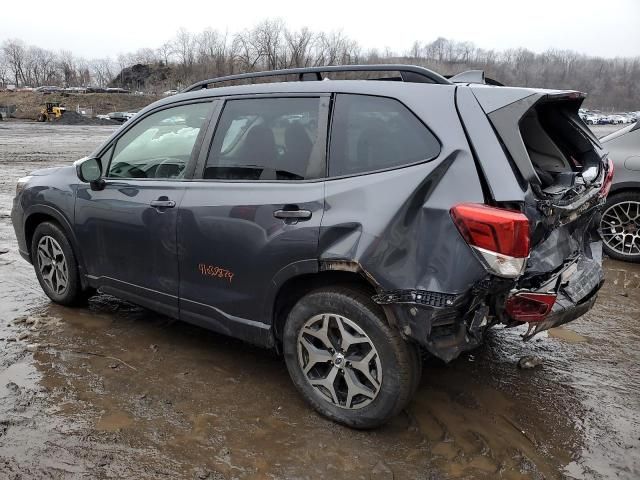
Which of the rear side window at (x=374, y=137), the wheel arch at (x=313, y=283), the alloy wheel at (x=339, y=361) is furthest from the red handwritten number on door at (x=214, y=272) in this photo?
the rear side window at (x=374, y=137)

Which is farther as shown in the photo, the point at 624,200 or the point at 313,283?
the point at 624,200

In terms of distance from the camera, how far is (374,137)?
2.86m

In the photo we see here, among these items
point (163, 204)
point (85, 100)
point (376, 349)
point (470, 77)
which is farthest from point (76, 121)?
point (376, 349)

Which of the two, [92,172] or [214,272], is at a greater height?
[92,172]

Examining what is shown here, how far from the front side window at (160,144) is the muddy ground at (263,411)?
1268 mm

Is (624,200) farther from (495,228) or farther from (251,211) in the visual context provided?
(251,211)

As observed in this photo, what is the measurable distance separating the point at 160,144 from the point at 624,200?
199 inches

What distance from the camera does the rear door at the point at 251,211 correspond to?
2.93m

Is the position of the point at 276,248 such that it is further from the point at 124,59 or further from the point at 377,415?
the point at 124,59

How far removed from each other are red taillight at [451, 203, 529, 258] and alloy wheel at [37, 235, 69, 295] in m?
3.33

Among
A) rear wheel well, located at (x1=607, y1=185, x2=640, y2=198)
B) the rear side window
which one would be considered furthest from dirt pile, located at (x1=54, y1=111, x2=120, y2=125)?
the rear side window

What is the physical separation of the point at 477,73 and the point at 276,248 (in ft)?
5.46

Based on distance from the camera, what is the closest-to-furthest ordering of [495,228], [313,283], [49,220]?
[495,228], [313,283], [49,220]

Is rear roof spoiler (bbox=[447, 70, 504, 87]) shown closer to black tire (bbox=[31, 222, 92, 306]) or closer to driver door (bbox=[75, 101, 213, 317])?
driver door (bbox=[75, 101, 213, 317])
